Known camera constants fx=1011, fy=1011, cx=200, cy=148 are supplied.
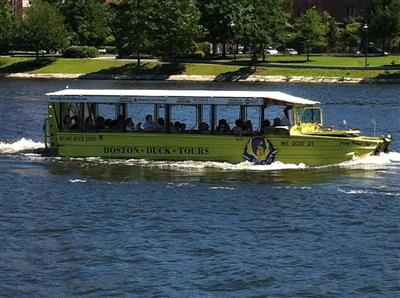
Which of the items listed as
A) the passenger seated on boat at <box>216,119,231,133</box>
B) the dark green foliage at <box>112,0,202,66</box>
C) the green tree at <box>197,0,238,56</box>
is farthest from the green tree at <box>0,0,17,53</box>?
the passenger seated on boat at <box>216,119,231,133</box>

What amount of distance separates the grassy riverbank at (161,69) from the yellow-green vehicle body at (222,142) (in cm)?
7652

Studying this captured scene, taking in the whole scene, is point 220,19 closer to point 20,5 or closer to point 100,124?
point 20,5

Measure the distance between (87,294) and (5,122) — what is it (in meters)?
40.5

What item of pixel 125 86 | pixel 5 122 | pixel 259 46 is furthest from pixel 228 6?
pixel 5 122

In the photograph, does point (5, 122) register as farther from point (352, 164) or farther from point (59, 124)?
point (352, 164)

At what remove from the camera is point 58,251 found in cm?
2686

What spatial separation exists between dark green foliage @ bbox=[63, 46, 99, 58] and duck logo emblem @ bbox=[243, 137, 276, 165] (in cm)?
9860

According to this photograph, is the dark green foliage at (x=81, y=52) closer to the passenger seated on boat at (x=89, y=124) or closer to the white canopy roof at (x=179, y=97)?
the white canopy roof at (x=179, y=97)

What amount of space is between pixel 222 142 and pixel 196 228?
11.7 m

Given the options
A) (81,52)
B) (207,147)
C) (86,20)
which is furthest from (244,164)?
(86,20)

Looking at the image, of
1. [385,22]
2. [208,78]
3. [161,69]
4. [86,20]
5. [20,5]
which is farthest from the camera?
[20,5]

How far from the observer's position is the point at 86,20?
490ft

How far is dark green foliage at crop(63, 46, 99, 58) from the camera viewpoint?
137m

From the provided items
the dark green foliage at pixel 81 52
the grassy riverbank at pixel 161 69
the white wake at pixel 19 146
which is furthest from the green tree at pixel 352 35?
the white wake at pixel 19 146
